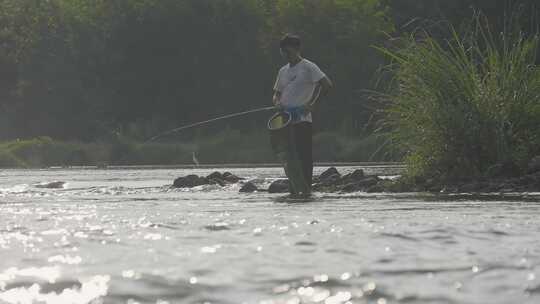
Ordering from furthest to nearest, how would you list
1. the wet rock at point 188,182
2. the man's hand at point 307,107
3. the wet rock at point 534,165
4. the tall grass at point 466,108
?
the wet rock at point 188,182
the tall grass at point 466,108
the wet rock at point 534,165
the man's hand at point 307,107

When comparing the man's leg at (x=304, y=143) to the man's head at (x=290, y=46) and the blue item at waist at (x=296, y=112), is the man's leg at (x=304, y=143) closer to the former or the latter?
the blue item at waist at (x=296, y=112)

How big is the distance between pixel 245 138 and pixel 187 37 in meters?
7.19

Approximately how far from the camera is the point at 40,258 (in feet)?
22.4

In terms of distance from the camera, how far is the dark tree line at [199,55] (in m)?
50.4

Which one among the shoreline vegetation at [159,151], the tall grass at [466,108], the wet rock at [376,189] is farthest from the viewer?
the shoreline vegetation at [159,151]

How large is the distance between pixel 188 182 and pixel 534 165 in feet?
20.8

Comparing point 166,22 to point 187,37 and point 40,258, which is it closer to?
point 187,37

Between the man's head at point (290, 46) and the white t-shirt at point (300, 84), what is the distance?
0.43 feet

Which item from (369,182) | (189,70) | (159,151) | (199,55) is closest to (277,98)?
(369,182)

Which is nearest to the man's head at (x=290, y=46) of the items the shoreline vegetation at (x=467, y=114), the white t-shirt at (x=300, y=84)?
the white t-shirt at (x=300, y=84)

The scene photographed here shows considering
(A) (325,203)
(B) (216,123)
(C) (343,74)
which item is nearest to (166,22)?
(B) (216,123)

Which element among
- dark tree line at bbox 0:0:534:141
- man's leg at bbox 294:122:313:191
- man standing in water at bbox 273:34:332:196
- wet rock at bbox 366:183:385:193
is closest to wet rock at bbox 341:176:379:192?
wet rock at bbox 366:183:385:193

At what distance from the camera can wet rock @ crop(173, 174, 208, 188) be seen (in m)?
20.1

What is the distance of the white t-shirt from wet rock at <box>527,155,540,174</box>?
2955 millimetres
